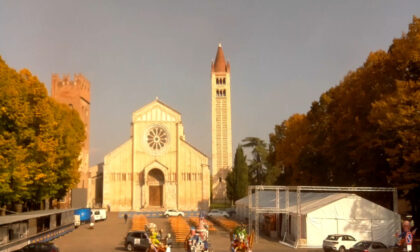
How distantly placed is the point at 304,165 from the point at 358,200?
1289cm

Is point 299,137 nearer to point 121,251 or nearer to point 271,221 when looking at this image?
point 271,221

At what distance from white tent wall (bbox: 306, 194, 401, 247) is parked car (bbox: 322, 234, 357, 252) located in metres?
2.32

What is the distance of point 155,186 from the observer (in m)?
61.3

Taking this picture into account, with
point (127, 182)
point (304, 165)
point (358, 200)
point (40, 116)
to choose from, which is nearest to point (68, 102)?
point (127, 182)

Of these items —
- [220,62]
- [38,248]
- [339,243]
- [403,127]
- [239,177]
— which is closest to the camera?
[38,248]

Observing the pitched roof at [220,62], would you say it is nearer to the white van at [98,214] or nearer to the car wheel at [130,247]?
the white van at [98,214]

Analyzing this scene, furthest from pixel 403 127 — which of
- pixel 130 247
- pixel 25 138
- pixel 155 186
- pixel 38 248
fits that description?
pixel 155 186

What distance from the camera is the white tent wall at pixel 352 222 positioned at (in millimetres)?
25828

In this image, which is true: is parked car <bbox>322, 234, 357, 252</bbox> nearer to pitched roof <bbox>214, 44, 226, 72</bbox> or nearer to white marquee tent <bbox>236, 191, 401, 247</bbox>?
white marquee tent <bbox>236, 191, 401, 247</bbox>

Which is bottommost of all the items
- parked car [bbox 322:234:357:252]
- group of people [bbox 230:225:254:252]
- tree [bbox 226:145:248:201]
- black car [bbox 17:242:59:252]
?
parked car [bbox 322:234:357:252]

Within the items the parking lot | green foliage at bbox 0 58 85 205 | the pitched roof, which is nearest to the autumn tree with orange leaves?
the parking lot

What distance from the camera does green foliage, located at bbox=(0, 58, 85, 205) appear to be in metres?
27.2

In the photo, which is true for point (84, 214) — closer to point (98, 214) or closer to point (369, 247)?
point (98, 214)

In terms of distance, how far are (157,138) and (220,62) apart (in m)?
24.5
